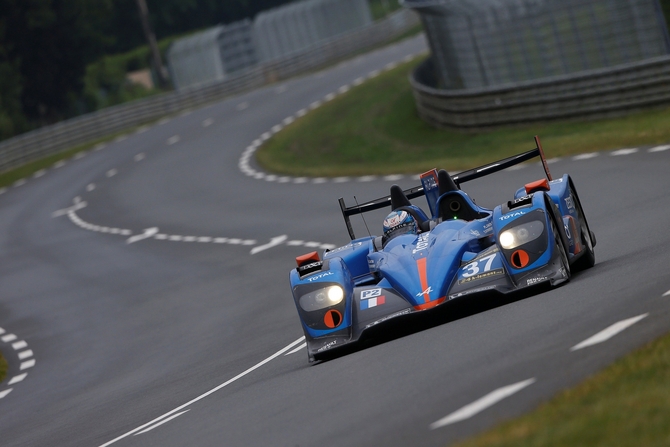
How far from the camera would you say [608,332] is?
7535mm

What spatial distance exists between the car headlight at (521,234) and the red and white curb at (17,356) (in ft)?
25.7

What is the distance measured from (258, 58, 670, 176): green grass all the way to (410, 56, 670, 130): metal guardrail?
0.85 ft

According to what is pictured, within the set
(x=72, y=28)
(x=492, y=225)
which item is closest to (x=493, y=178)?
(x=492, y=225)

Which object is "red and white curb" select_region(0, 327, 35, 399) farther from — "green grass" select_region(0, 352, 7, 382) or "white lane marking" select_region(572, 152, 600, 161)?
"white lane marking" select_region(572, 152, 600, 161)

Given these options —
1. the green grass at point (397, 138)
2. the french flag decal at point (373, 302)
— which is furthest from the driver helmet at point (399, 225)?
the green grass at point (397, 138)

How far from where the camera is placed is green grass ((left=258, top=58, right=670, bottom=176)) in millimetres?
23094

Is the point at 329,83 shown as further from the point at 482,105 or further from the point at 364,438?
the point at 364,438

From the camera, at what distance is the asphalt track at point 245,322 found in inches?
287

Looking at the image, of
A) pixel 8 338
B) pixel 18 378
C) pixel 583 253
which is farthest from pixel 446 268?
pixel 8 338

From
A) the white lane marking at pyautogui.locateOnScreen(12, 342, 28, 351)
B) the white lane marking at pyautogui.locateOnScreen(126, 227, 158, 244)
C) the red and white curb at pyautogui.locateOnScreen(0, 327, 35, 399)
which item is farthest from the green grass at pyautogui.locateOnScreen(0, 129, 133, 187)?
the white lane marking at pyautogui.locateOnScreen(12, 342, 28, 351)

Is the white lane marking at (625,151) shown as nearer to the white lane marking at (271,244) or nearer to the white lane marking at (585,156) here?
the white lane marking at (585,156)

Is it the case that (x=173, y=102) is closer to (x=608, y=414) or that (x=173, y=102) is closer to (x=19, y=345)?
(x=19, y=345)

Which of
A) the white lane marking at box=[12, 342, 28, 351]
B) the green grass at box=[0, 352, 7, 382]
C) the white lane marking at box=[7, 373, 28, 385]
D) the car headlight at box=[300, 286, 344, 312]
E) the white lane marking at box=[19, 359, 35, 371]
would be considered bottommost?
the white lane marking at box=[12, 342, 28, 351]

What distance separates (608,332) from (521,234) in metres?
2.44
